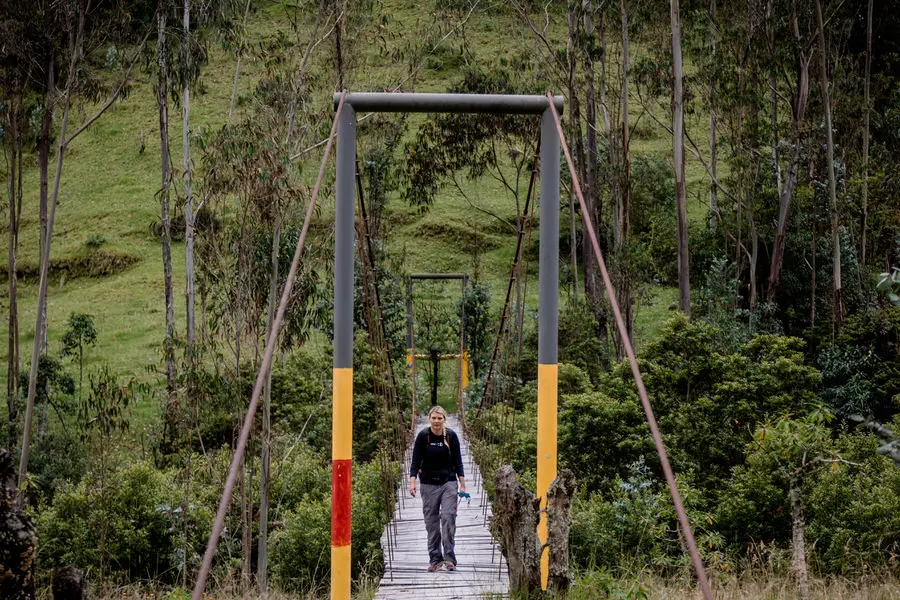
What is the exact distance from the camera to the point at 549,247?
13.6 feet

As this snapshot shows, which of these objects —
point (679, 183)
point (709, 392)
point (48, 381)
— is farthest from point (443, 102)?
point (48, 381)

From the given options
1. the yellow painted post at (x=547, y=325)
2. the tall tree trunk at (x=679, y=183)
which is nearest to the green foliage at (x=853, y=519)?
the yellow painted post at (x=547, y=325)

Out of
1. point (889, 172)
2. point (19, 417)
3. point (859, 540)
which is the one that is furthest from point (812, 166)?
point (19, 417)

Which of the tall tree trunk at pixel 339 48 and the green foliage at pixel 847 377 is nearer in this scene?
the tall tree trunk at pixel 339 48

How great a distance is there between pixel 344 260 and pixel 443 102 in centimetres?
91

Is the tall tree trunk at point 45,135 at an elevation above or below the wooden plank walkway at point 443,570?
above

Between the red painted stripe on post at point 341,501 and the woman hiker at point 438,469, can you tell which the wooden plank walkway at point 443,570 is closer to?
the woman hiker at point 438,469

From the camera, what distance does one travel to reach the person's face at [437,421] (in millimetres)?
5387

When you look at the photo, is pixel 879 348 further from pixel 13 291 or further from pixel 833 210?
pixel 13 291

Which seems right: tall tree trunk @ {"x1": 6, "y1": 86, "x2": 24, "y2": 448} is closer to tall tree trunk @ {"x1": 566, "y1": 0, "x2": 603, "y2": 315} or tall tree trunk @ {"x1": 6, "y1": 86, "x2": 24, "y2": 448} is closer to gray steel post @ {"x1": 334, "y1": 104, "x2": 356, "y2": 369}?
tall tree trunk @ {"x1": 566, "y1": 0, "x2": 603, "y2": 315}

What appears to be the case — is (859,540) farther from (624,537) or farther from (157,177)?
(157,177)

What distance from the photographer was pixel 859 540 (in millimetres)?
6941

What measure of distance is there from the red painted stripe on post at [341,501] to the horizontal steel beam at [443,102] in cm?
168

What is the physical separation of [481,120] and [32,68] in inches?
328
